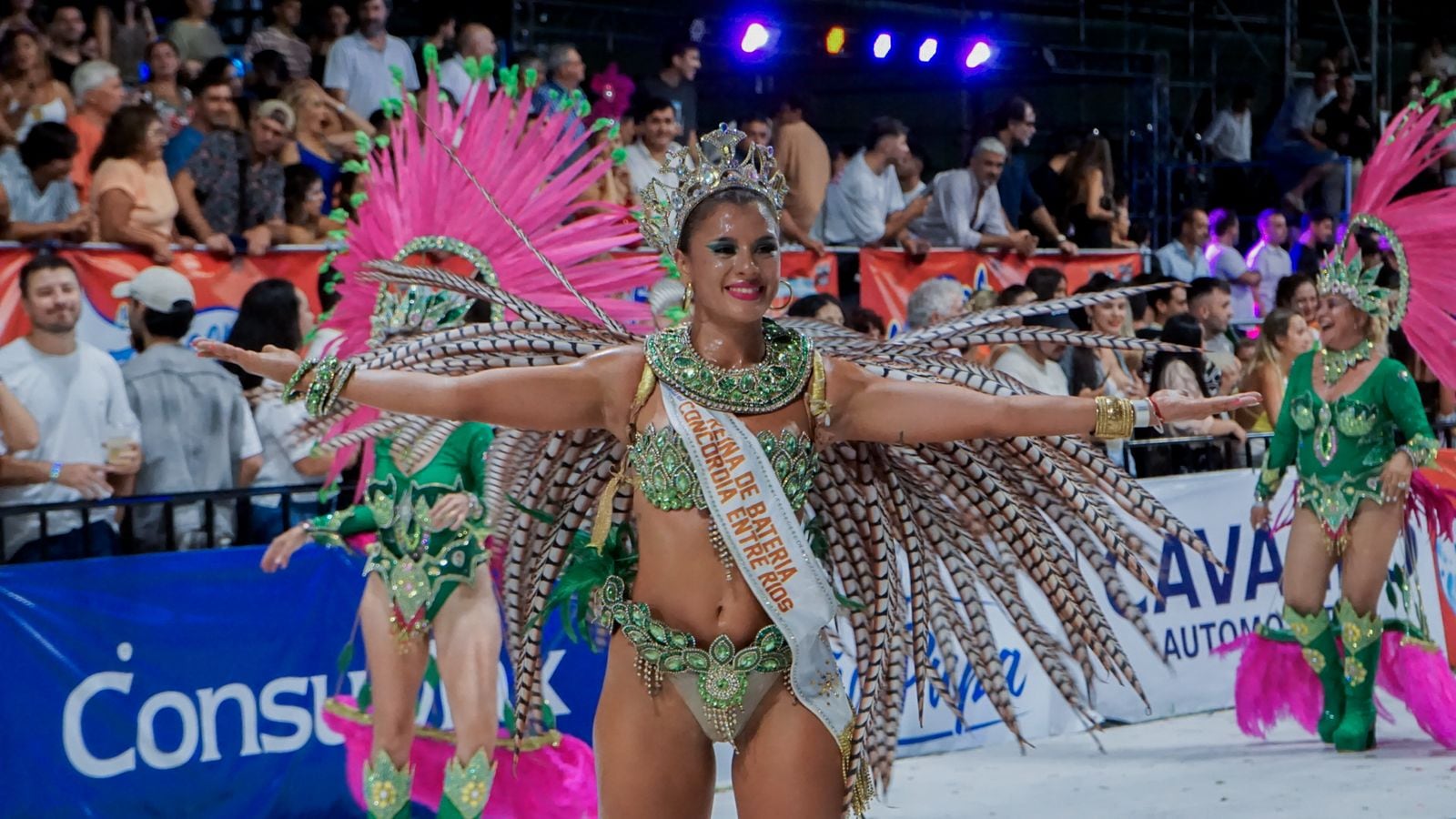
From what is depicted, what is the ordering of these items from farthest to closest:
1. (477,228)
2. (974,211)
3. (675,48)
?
(974,211), (675,48), (477,228)

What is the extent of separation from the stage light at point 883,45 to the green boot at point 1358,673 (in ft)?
22.9

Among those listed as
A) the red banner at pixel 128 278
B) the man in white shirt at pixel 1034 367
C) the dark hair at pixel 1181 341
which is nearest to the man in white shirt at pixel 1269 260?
the dark hair at pixel 1181 341

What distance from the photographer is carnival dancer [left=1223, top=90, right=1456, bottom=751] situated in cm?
659

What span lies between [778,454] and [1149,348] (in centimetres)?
76

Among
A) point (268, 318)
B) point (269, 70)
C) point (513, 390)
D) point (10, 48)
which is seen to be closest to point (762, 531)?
point (513, 390)

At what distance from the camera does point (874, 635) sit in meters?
3.67

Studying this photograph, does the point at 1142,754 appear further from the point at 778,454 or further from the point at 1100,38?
the point at 1100,38

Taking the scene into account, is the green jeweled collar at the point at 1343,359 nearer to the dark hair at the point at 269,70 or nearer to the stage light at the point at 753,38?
the dark hair at the point at 269,70

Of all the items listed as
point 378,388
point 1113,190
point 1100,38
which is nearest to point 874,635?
point 378,388

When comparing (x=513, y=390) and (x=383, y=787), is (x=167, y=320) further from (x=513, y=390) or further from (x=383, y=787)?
(x=513, y=390)

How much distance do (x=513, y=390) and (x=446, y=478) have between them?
5.50 ft

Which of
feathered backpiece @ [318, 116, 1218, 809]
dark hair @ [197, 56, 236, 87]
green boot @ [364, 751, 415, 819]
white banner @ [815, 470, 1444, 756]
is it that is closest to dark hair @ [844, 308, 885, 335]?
white banner @ [815, 470, 1444, 756]

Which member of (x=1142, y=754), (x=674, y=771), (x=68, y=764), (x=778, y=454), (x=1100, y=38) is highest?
(x=1100, y=38)

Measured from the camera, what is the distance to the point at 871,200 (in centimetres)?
973
